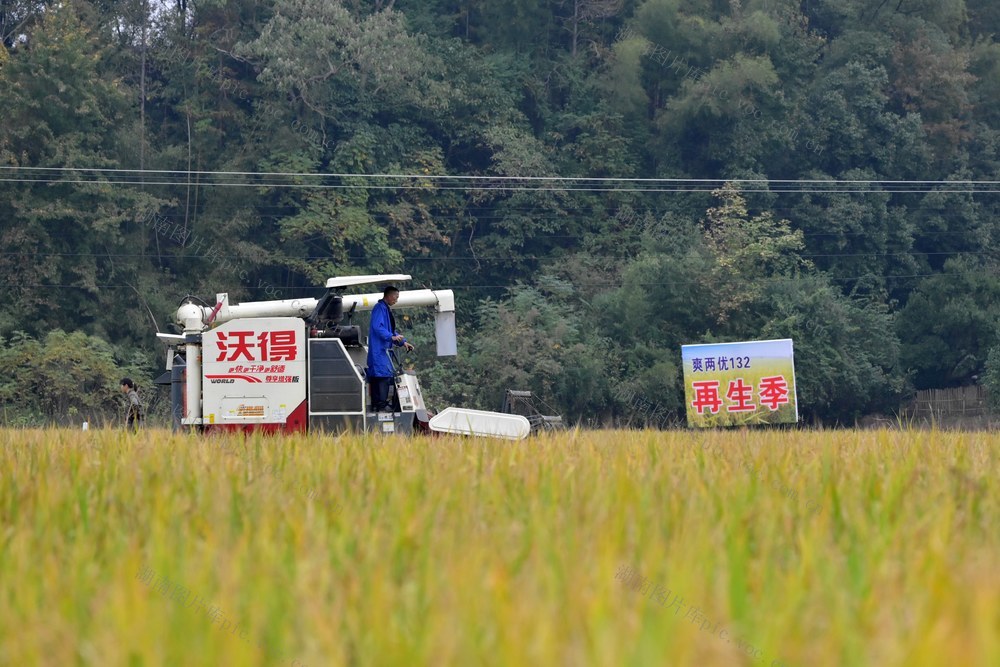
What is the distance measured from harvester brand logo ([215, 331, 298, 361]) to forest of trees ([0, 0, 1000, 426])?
22728 millimetres

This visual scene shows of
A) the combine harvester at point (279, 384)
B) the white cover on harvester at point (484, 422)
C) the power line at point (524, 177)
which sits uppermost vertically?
the power line at point (524, 177)

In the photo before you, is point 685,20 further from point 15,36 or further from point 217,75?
point 15,36

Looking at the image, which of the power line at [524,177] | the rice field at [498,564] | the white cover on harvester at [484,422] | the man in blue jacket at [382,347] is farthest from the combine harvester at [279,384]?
the power line at [524,177]

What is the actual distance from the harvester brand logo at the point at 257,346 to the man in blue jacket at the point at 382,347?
0.87 m

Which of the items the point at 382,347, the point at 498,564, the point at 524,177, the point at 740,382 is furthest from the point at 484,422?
the point at 524,177

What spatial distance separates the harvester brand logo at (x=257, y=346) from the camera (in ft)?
48.2

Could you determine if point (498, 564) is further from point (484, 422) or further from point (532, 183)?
point (532, 183)

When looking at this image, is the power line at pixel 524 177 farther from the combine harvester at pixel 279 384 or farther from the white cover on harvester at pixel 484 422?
the white cover on harvester at pixel 484 422

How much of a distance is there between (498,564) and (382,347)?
1119 centimetres

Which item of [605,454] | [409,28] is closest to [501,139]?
[409,28]

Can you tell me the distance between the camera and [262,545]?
3639 millimetres

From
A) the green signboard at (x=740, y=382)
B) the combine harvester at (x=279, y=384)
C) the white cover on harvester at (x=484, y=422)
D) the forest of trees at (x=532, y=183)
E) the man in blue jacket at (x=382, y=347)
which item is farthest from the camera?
the forest of trees at (x=532, y=183)

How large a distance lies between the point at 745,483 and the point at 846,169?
45797 mm

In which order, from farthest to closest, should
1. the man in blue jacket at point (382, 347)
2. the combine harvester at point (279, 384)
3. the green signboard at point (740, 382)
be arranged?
the green signboard at point (740, 382), the combine harvester at point (279, 384), the man in blue jacket at point (382, 347)
